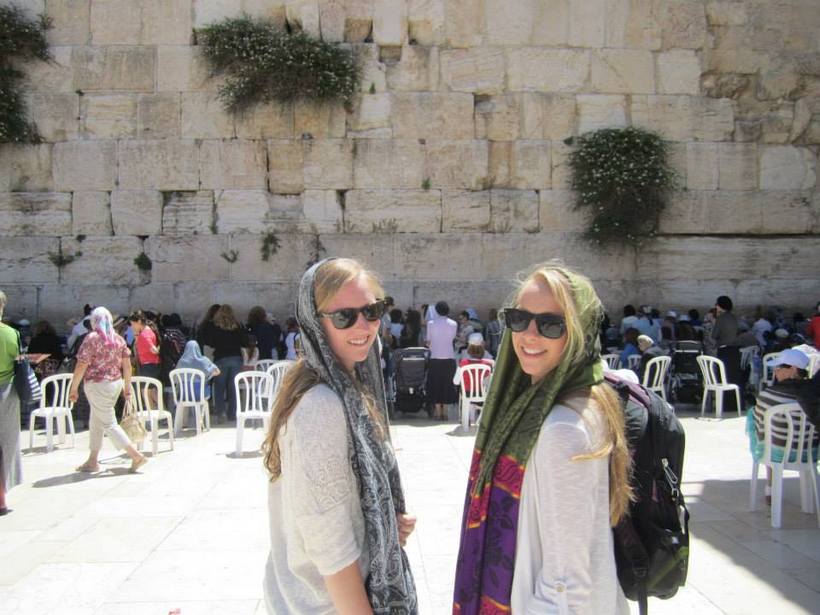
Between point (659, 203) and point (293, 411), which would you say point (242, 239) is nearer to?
point (659, 203)

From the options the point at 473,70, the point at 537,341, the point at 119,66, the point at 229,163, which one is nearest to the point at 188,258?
the point at 229,163

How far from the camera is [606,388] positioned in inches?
73.0

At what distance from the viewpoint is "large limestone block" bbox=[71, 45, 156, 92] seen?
11.3 meters

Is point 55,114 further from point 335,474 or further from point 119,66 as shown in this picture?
point 335,474

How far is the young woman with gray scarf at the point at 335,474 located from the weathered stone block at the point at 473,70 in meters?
10.1

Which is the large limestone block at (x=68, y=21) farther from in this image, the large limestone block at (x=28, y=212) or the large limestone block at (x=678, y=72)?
the large limestone block at (x=678, y=72)

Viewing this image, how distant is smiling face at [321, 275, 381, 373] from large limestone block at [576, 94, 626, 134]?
1041 cm

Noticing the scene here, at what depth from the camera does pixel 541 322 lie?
1.91 m

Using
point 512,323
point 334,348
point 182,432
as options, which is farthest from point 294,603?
point 182,432

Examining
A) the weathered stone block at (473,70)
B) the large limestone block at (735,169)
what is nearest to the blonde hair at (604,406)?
the weathered stone block at (473,70)

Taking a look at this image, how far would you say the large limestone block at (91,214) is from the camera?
1138cm

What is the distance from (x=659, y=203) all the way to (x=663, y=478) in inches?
406

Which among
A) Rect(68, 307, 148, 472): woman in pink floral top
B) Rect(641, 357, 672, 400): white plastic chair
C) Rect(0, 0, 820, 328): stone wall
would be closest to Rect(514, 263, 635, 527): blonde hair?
Rect(68, 307, 148, 472): woman in pink floral top

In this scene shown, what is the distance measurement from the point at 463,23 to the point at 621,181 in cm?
346
